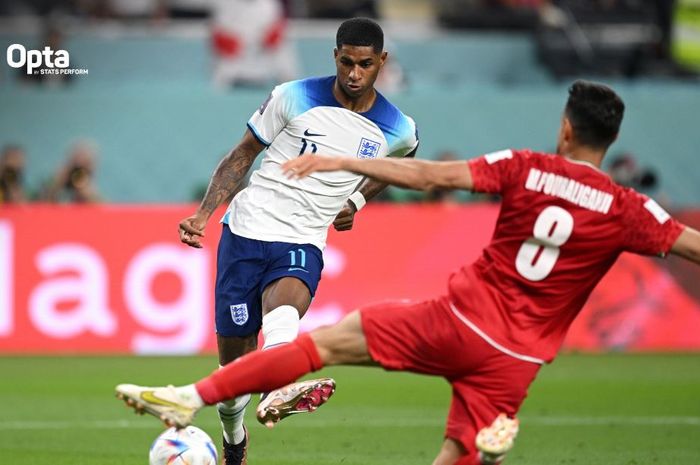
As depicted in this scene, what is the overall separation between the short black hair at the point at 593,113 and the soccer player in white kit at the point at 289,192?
2042mm

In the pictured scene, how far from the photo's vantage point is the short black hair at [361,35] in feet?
26.0

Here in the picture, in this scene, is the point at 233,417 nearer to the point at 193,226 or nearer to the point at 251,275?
the point at 251,275

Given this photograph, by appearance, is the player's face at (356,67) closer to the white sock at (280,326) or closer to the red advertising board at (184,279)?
the white sock at (280,326)

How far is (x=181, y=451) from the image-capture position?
753 cm

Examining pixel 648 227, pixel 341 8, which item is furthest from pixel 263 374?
pixel 341 8

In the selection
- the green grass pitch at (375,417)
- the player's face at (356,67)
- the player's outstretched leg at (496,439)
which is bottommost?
the green grass pitch at (375,417)

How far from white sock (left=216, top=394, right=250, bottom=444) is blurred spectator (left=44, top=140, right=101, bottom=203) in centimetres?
975

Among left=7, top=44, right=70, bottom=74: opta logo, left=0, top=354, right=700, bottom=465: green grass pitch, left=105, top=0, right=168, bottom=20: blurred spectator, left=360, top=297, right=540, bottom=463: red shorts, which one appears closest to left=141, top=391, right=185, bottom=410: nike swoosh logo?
left=360, top=297, right=540, bottom=463: red shorts

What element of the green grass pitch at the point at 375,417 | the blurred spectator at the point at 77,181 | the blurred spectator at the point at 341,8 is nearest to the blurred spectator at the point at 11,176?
the blurred spectator at the point at 77,181

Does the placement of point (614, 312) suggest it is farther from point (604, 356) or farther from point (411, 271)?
point (411, 271)

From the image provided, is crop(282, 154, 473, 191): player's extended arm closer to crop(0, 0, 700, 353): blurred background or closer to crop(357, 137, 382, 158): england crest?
crop(357, 137, 382, 158): england crest

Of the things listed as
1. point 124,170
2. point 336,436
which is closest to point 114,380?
point 336,436

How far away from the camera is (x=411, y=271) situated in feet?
56.7

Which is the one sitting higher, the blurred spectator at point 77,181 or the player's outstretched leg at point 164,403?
the player's outstretched leg at point 164,403
